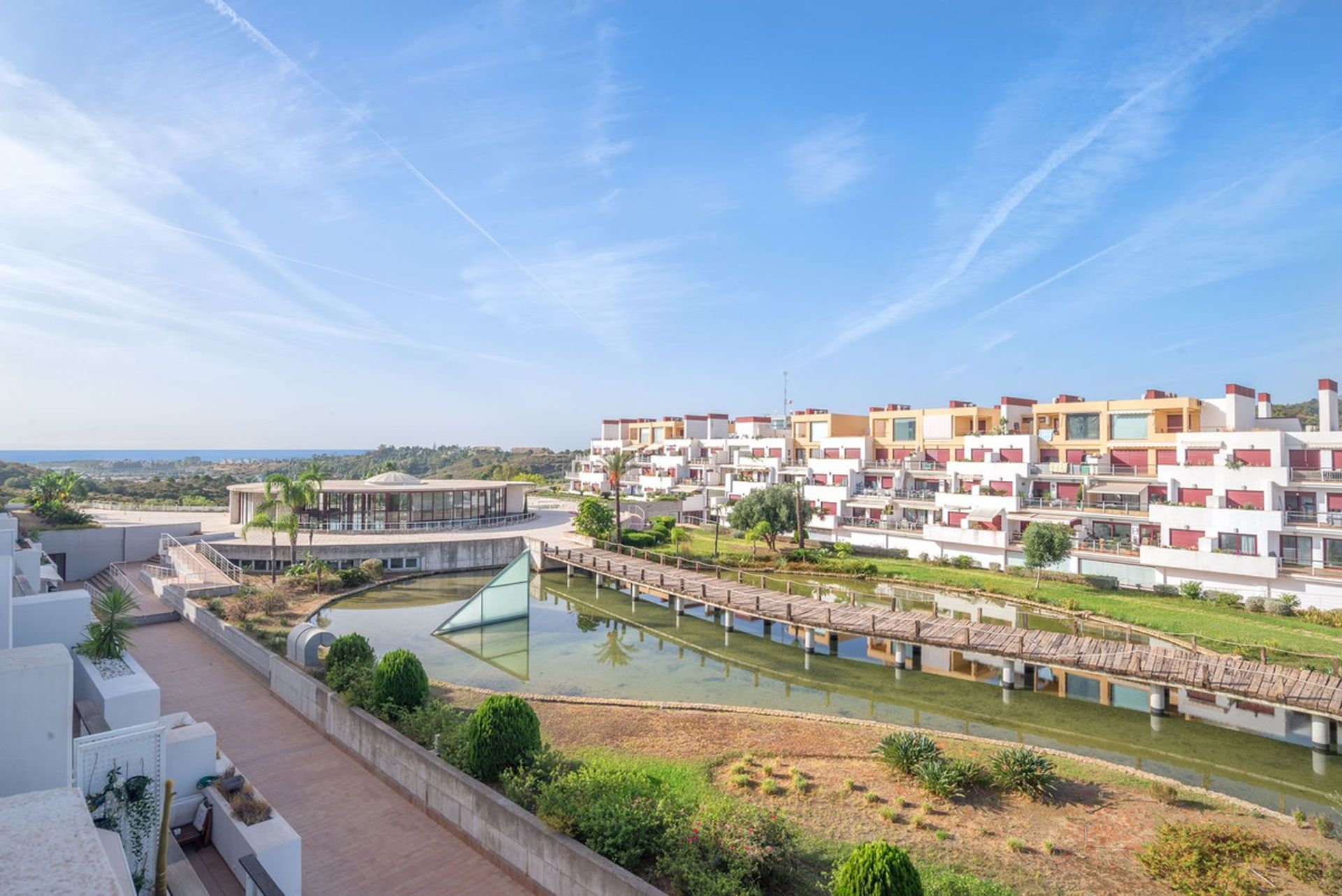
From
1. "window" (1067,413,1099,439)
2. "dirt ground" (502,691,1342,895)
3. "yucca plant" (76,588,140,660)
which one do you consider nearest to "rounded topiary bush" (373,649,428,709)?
"dirt ground" (502,691,1342,895)

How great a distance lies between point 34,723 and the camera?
20.5 feet

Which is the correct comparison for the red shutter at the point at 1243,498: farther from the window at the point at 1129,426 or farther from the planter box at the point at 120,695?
the planter box at the point at 120,695

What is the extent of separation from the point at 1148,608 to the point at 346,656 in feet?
96.7

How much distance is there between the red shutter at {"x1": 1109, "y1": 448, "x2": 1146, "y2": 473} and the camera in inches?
1448

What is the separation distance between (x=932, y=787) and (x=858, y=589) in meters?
21.8

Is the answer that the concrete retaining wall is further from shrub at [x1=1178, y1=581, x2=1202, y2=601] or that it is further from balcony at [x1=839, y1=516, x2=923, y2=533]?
balcony at [x1=839, y1=516, x2=923, y2=533]

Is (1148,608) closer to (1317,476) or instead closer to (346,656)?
(1317,476)

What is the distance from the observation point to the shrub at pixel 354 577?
31531 millimetres

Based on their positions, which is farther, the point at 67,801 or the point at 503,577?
the point at 503,577

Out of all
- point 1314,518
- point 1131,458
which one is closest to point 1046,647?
point 1314,518

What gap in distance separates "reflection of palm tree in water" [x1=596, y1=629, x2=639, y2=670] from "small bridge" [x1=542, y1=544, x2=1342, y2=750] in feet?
12.7

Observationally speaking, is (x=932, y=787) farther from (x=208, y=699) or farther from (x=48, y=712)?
(x=208, y=699)

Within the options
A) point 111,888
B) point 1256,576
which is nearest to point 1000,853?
point 111,888

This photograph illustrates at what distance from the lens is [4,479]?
6931cm
